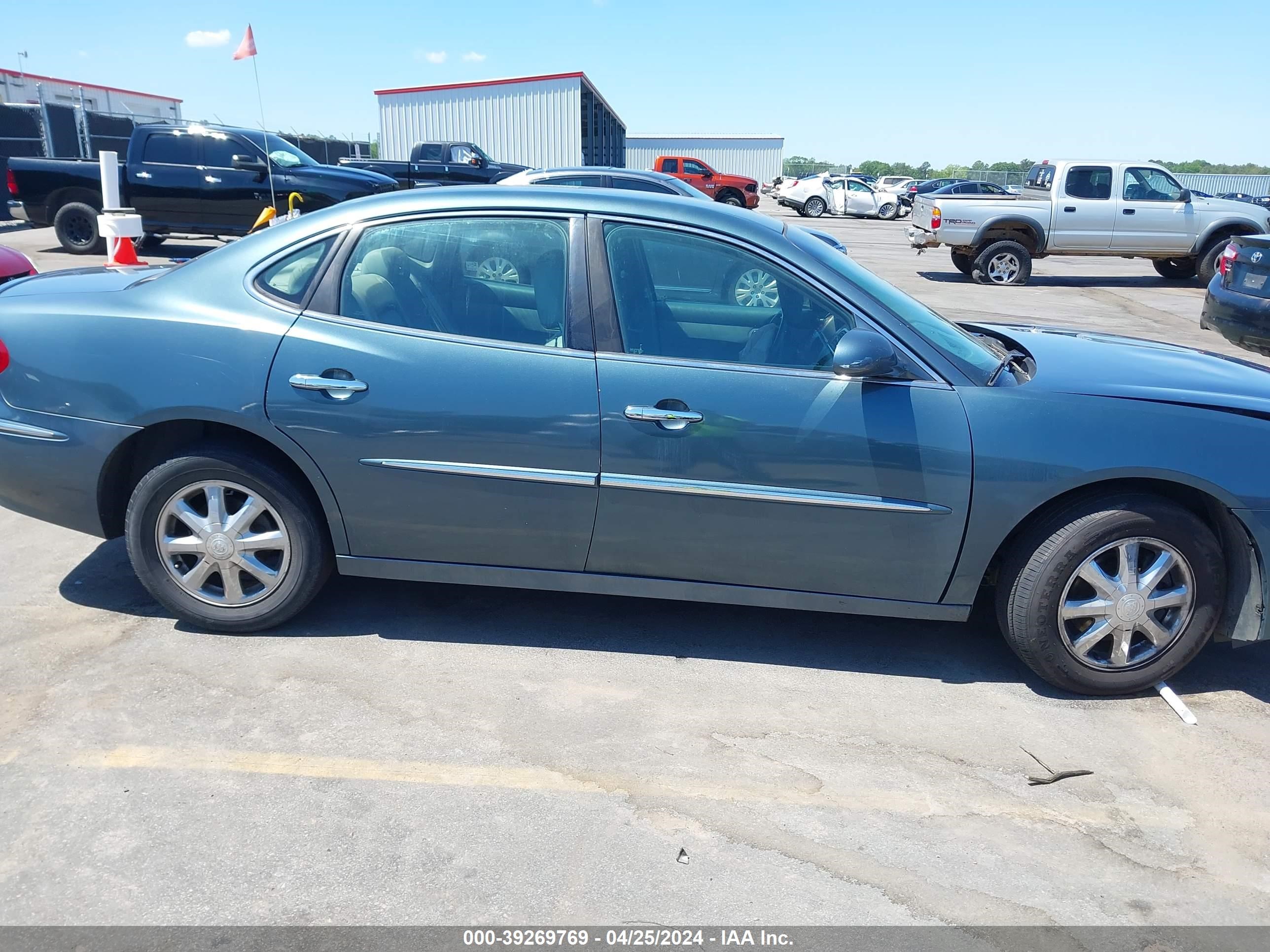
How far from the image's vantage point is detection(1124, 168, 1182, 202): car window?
17.0 meters

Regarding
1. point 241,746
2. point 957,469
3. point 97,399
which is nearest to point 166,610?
point 97,399

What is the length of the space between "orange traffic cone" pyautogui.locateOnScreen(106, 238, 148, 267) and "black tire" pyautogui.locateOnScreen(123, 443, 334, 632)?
5.04 metres

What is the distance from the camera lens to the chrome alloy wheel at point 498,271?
370 cm

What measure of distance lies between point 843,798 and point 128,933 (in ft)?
6.39

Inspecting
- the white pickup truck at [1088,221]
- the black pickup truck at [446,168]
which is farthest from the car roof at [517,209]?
the black pickup truck at [446,168]

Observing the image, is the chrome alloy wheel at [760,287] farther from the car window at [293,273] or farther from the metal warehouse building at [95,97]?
the metal warehouse building at [95,97]

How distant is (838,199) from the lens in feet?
124

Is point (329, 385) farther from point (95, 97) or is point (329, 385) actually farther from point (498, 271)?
point (95, 97)

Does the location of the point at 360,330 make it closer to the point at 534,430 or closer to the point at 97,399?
the point at 534,430

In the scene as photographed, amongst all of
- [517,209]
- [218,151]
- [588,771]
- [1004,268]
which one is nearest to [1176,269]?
[1004,268]

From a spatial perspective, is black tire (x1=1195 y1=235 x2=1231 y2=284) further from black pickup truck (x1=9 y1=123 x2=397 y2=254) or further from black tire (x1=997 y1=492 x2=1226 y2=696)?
black tire (x1=997 y1=492 x2=1226 y2=696)

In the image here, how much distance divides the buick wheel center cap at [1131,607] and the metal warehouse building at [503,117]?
3758cm

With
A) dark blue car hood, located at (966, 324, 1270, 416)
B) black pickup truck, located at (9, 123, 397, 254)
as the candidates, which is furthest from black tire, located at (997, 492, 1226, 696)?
black pickup truck, located at (9, 123, 397, 254)

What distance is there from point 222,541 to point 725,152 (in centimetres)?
6240
